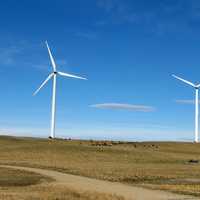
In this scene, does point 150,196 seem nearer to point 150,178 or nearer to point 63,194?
point 63,194

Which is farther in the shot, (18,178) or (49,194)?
(18,178)

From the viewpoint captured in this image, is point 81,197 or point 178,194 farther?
point 178,194

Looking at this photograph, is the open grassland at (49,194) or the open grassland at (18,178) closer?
the open grassland at (49,194)

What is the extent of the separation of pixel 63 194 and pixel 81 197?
1724 millimetres

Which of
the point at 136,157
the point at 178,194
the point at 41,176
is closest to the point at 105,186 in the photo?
the point at 178,194

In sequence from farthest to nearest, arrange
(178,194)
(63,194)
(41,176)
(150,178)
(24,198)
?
1. (150,178)
2. (41,176)
3. (178,194)
4. (63,194)
5. (24,198)

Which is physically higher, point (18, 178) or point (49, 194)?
point (18, 178)

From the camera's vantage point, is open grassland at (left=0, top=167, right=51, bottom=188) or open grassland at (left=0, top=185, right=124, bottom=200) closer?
open grassland at (left=0, top=185, right=124, bottom=200)

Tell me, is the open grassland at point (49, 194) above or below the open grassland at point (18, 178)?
below

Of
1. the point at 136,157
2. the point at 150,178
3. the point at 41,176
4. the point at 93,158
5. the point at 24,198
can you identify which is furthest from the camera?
the point at 136,157

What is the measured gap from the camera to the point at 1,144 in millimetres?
116438

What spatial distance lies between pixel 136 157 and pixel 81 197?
6634 cm

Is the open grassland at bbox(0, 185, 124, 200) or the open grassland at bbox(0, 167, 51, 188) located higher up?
the open grassland at bbox(0, 167, 51, 188)

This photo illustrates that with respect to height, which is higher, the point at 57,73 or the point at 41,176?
the point at 57,73
